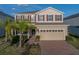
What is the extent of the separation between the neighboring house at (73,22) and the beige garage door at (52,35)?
1.37ft

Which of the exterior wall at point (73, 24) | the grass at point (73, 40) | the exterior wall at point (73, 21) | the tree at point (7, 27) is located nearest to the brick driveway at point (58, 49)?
the grass at point (73, 40)

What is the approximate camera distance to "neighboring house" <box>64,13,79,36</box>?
1428 centimetres

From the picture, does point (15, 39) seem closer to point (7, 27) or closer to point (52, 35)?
point (7, 27)

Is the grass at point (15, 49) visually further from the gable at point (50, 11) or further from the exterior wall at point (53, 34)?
the gable at point (50, 11)

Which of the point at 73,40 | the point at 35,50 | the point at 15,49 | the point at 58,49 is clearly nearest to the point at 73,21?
the point at 73,40

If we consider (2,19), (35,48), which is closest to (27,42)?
(35,48)

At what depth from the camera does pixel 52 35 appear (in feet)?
47.8

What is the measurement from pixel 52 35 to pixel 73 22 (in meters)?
0.95

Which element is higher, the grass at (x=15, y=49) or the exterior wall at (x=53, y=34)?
the exterior wall at (x=53, y=34)

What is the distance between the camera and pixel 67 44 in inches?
566

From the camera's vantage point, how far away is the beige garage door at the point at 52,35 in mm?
14461
